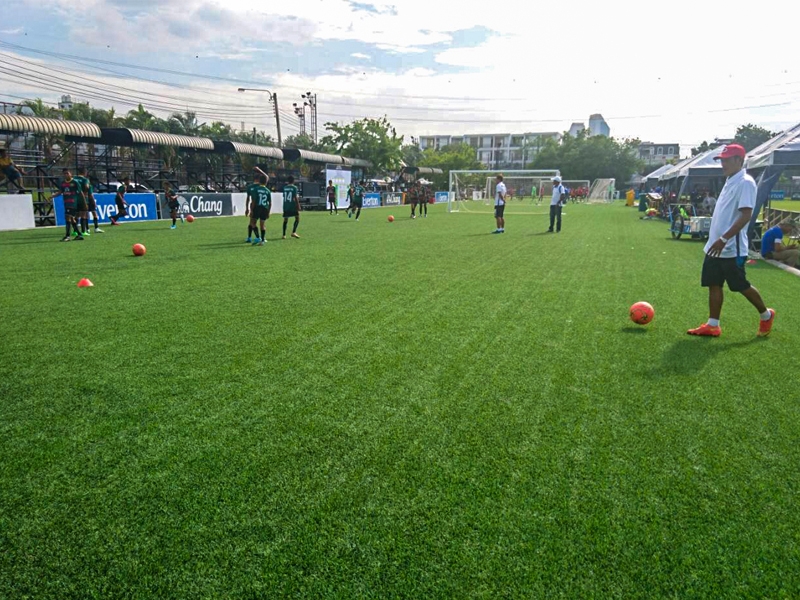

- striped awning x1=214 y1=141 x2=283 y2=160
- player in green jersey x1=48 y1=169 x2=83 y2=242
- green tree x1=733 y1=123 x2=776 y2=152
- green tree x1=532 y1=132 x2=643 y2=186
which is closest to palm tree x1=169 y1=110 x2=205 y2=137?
striped awning x1=214 y1=141 x2=283 y2=160

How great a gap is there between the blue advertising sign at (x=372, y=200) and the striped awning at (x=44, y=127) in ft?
77.1

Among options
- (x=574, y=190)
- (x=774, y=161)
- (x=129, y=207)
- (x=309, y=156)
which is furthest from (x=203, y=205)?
(x=574, y=190)

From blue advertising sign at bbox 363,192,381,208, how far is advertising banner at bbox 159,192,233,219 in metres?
16.9

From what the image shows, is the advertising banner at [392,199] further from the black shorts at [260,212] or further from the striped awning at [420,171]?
the black shorts at [260,212]

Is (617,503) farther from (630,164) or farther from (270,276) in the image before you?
(630,164)

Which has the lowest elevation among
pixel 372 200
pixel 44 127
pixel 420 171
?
pixel 372 200

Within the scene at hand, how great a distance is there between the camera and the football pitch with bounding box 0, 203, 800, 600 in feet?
7.73

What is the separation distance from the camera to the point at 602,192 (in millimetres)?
64000

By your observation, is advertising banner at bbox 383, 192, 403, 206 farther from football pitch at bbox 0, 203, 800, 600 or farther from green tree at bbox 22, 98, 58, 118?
football pitch at bbox 0, 203, 800, 600

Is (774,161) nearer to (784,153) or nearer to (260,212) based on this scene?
(784,153)

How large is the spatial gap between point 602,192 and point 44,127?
192 ft

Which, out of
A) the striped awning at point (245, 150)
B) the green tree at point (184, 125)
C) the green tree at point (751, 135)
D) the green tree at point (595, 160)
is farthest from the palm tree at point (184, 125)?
the green tree at point (751, 135)

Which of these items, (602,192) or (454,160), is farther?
(454,160)

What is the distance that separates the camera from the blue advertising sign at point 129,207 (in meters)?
20.0
